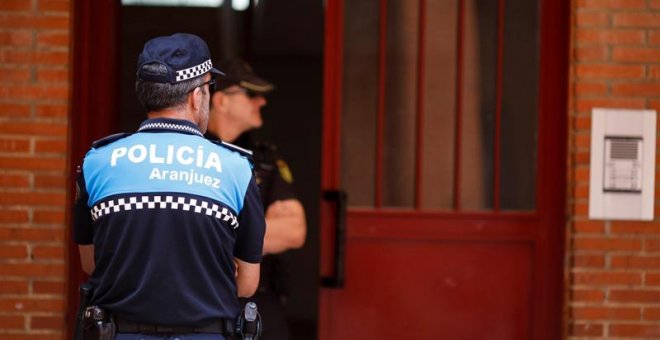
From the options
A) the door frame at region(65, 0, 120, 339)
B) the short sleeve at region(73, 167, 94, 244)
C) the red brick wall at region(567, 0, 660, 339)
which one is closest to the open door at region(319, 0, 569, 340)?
the red brick wall at region(567, 0, 660, 339)

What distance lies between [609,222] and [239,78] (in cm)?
187

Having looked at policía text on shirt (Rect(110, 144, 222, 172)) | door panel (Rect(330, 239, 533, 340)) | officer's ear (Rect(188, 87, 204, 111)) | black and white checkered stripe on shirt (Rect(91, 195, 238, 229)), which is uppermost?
officer's ear (Rect(188, 87, 204, 111))

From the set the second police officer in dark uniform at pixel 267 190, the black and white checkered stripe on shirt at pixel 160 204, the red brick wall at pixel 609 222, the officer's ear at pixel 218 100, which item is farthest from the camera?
the officer's ear at pixel 218 100

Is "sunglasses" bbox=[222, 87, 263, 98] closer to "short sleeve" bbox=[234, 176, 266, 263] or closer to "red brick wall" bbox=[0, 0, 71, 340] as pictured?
"red brick wall" bbox=[0, 0, 71, 340]

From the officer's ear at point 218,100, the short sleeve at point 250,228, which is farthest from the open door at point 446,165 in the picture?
the short sleeve at point 250,228

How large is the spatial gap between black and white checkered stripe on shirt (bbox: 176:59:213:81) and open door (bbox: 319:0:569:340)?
192 cm

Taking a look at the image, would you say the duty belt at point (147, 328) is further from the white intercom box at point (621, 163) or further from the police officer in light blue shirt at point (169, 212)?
the white intercom box at point (621, 163)

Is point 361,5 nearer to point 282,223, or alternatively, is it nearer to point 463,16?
point 463,16

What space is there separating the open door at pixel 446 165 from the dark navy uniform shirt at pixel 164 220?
1.99m

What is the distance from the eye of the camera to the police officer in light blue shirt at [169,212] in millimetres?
2873

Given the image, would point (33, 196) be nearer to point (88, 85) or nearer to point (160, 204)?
point (88, 85)

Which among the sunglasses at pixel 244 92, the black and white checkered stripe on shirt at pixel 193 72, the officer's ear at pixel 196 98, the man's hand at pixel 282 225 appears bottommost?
the man's hand at pixel 282 225

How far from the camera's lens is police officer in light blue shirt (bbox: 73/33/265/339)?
9.43ft

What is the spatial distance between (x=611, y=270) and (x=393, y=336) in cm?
107
